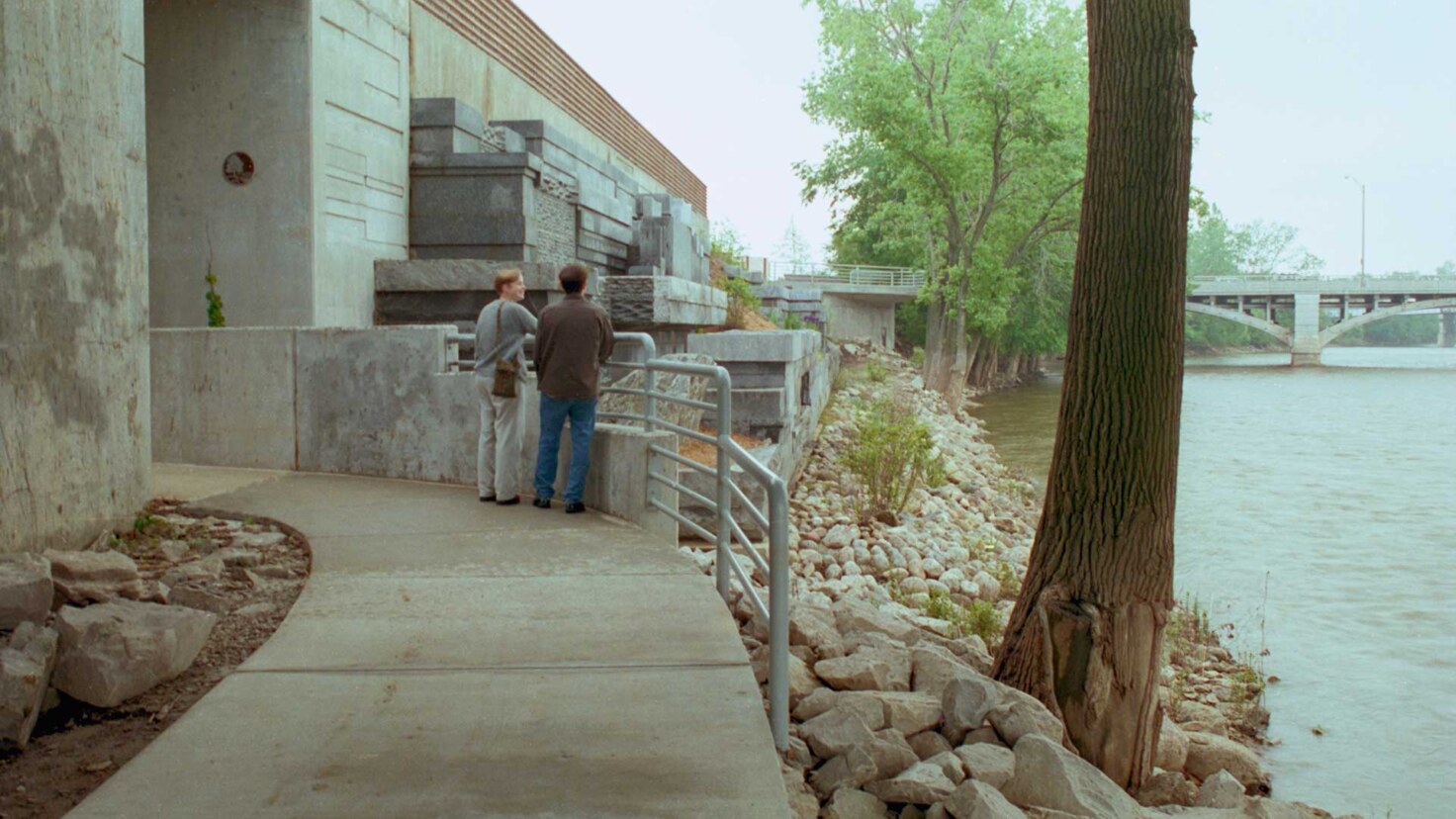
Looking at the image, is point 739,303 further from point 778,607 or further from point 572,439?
point 778,607

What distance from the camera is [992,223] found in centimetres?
3391

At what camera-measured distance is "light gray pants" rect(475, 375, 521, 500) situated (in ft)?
25.6

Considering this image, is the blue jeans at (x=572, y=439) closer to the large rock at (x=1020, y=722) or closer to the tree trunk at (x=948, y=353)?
the large rock at (x=1020, y=722)

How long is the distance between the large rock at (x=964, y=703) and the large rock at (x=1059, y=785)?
0.33 metres

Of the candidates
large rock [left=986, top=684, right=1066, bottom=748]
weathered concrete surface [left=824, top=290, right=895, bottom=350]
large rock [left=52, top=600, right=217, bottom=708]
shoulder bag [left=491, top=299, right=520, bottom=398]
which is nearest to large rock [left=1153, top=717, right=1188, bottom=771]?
large rock [left=986, top=684, right=1066, bottom=748]

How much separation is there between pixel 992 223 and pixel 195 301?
26.3m

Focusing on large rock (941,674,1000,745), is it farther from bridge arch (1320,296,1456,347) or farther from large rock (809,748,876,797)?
bridge arch (1320,296,1456,347)

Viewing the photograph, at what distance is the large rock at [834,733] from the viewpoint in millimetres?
4535

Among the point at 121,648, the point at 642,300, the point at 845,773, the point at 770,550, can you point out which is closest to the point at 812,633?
the point at 845,773

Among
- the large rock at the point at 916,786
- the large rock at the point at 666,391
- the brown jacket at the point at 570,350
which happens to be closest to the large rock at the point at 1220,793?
the large rock at the point at 916,786

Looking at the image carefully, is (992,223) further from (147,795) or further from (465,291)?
(147,795)

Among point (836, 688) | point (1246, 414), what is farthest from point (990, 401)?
point (836, 688)

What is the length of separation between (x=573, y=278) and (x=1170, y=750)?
14.4 feet

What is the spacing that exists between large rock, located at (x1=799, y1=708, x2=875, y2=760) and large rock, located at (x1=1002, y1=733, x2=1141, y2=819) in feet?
1.99
